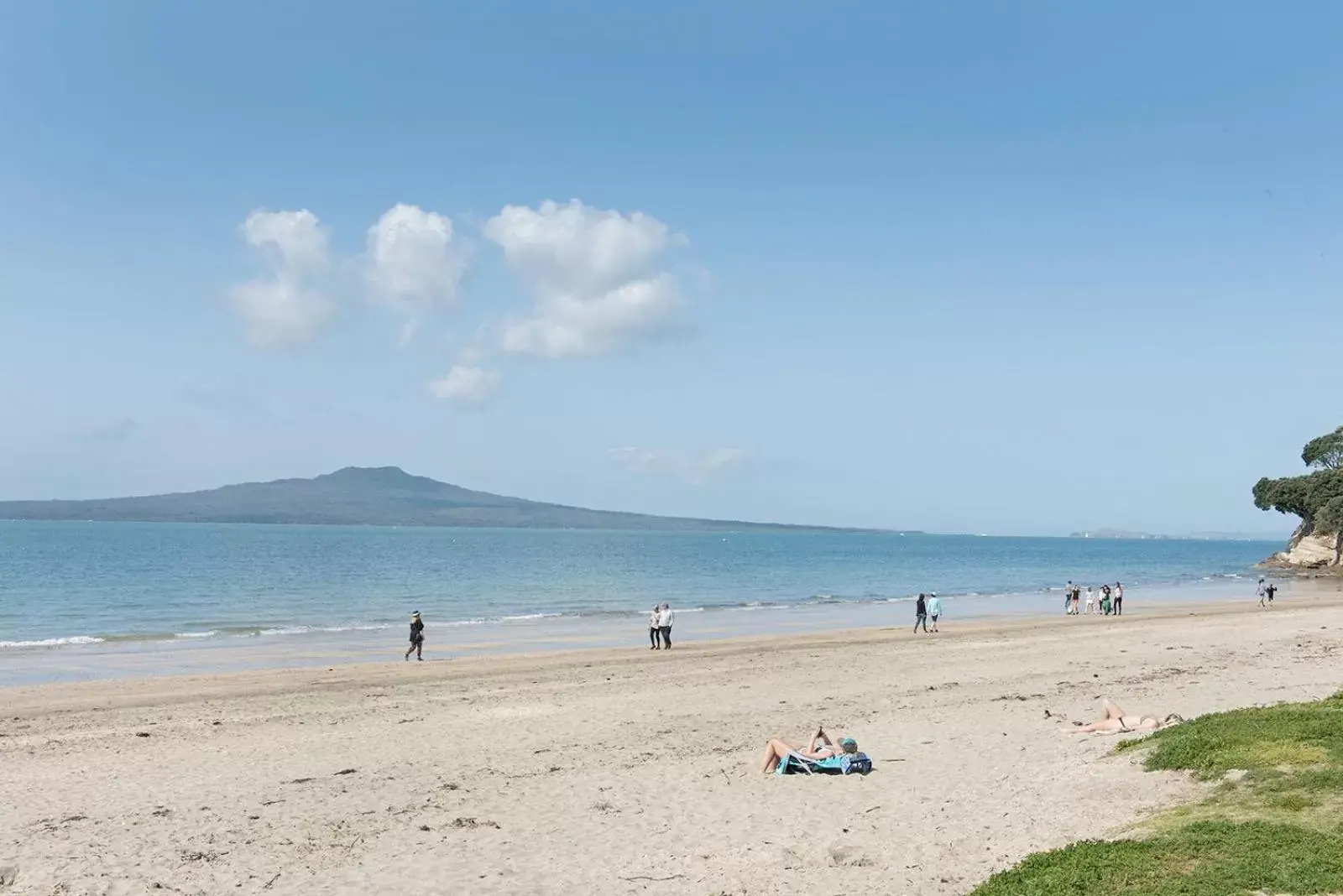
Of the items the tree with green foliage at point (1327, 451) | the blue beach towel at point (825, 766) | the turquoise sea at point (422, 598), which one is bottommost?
the turquoise sea at point (422, 598)

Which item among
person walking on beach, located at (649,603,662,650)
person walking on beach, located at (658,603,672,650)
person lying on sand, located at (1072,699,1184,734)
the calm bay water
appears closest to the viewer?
person lying on sand, located at (1072,699,1184,734)

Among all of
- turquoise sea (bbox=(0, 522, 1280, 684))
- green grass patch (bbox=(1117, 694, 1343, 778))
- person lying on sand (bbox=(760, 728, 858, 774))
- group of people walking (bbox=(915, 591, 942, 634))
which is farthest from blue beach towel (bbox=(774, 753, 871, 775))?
group of people walking (bbox=(915, 591, 942, 634))

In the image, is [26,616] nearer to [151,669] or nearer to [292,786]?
[151,669]

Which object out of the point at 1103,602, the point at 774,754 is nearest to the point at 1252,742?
the point at 774,754

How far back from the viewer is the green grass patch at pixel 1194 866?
787 cm

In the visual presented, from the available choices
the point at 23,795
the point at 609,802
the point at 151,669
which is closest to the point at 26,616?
the point at 151,669

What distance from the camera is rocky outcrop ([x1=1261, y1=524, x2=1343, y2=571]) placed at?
100875mm

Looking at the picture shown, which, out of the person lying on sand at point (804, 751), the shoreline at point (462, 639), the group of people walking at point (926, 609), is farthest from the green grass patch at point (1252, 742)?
the group of people walking at point (926, 609)

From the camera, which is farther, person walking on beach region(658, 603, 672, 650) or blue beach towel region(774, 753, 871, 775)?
person walking on beach region(658, 603, 672, 650)

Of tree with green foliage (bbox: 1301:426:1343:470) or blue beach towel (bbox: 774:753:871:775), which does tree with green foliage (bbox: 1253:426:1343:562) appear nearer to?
tree with green foliage (bbox: 1301:426:1343:470)

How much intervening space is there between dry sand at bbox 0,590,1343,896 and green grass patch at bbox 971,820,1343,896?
1132 mm

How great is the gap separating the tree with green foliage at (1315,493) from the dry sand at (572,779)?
85.6 meters

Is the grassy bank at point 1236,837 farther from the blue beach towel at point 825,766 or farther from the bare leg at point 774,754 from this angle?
the bare leg at point 774,754

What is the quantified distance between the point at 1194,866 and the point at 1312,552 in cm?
11684
